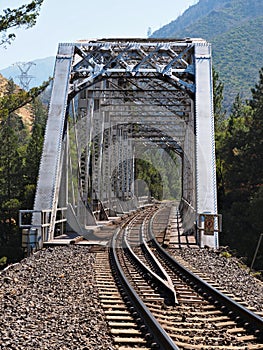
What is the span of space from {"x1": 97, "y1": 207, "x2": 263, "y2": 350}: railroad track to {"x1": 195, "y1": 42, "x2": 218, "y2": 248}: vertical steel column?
4.09 meters

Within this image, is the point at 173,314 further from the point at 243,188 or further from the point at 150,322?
the point at 243,188

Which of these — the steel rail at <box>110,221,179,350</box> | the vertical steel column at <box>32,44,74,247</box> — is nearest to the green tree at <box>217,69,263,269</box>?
the vertical steel column at <box>32,44,74,247</box>

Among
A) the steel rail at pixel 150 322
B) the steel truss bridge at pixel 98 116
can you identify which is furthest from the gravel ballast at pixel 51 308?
the steel truss bridge at pixel 98 116

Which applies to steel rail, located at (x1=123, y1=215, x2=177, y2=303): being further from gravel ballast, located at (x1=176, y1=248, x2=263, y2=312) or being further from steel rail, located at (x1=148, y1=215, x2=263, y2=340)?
gravel ballast, located at (x1=176, y1=248, x2=263, y2=312)

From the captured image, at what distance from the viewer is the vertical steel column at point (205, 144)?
14.5 m

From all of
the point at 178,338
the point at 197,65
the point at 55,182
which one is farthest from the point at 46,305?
the point at 197,65

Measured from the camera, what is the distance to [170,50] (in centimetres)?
1825

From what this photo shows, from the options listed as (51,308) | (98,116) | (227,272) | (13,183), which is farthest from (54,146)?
(13,183)

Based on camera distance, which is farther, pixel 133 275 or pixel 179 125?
pixel 179 125

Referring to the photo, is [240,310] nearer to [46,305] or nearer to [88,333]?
[88,333]

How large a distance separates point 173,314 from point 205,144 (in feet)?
29.3

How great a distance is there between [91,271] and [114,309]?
10.9ft

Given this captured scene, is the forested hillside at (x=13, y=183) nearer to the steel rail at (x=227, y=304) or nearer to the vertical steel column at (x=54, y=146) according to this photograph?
the vertical steel column at (x=54, y=146)

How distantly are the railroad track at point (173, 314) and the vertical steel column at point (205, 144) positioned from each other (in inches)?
161
